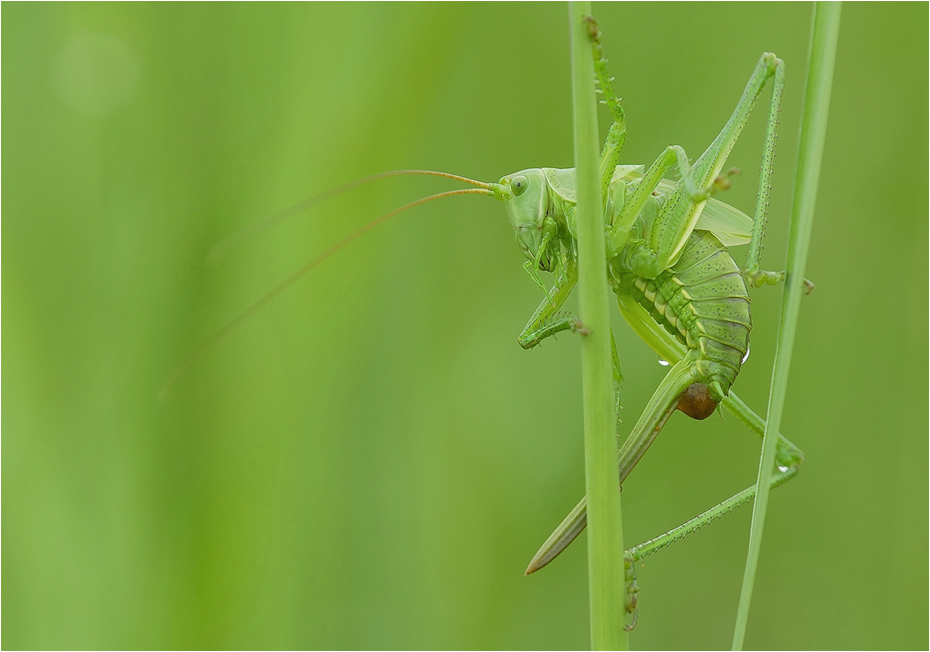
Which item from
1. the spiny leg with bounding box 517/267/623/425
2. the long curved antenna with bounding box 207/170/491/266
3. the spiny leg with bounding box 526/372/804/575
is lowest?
the spiny leg with bounding box 526/372/804/575

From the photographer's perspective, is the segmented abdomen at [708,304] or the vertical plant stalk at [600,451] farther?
the segmented abdomen at [708,304]

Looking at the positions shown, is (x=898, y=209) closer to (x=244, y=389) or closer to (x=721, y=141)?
(x=721, y=141)

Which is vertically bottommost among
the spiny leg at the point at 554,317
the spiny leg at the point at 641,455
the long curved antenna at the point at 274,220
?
the spiny leg at the point at 641,455

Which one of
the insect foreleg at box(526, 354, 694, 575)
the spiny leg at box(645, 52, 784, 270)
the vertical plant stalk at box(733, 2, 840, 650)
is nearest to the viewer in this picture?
the vertical plant stalk at box(733, 2, 840, 650)

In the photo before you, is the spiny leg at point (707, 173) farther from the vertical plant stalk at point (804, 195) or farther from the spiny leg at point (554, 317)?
the vertical plant stalk at point (804, 195)

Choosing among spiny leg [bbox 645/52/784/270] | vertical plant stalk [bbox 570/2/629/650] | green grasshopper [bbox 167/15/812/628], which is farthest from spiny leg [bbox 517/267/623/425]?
vertical plant stalk [bbox 570/2/629/650]

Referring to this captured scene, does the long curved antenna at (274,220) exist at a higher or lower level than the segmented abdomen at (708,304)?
higher

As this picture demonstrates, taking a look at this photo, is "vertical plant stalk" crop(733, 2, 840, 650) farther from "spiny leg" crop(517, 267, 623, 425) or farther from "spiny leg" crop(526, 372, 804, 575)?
"spiny leg" crop(517, 267, 623, 425)

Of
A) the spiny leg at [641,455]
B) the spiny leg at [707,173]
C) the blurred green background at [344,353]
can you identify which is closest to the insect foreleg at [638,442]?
the spiny leg at [641,455]
